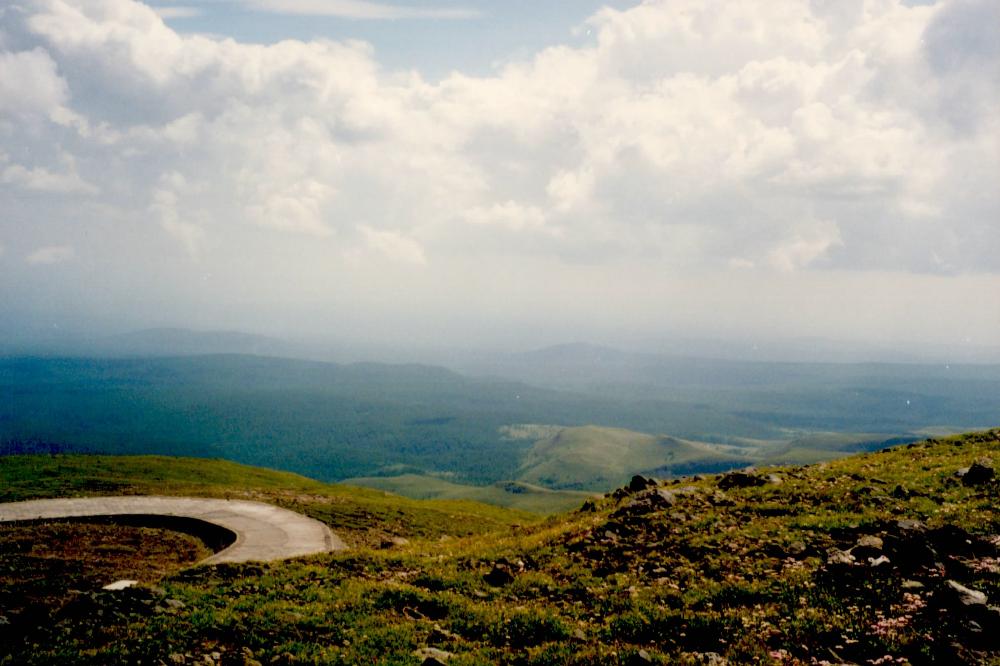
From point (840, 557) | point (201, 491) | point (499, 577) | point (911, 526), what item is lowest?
point (201, 491)

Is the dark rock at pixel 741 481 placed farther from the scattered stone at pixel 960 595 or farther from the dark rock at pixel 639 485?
the scattered stone at pixel 960 595

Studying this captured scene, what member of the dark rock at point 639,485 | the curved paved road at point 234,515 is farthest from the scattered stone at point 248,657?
the dark rock at point 639,485

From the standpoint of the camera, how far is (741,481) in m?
28.0

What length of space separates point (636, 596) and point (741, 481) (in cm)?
1493

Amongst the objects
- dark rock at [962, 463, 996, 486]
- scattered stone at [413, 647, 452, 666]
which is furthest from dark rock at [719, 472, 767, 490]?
scattered stone at [413, 647, 452, 666]

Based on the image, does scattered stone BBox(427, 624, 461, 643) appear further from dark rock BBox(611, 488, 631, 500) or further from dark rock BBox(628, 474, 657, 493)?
dark rock BBox(628, 474, 657, 493)

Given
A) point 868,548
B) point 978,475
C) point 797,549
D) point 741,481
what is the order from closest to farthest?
point 868,548 < point 797,549 < point 978,475 < point 741,481

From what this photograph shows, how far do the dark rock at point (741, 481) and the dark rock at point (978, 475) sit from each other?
25.9 ft

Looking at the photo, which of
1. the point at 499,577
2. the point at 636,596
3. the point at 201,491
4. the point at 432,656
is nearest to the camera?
the point at 432,656

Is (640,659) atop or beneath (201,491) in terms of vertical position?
atop

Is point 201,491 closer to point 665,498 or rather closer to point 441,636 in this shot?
point 665,498

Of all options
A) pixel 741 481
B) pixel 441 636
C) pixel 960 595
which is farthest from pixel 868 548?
pixel 441 636

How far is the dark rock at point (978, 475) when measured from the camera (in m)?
22.2

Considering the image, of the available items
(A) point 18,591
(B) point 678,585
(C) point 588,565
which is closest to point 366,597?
(C) point 588,565
